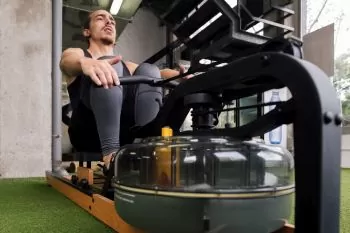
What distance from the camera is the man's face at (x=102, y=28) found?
57.9 inches

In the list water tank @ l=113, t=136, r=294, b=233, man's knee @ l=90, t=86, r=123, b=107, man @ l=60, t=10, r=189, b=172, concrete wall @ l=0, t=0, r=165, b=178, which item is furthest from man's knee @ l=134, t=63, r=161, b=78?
concrete wall @ l=0, t=0, r=165, b=178

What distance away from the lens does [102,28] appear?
147cm

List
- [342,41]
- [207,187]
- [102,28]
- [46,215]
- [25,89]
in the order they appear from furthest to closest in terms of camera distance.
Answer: [342,41] < [25,89] < [102,28] < [46,215] < [207,187]

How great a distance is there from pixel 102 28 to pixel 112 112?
600 millimetres

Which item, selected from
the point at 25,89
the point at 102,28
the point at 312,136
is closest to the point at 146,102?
the point at 102,28

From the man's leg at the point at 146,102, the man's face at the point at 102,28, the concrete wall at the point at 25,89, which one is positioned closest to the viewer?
the man's leg at the point at 146,102

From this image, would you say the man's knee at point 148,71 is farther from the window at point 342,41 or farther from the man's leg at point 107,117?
the window at point 342,41

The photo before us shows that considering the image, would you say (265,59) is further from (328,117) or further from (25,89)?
(25,89)

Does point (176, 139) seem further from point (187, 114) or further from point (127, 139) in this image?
point (127, 139)

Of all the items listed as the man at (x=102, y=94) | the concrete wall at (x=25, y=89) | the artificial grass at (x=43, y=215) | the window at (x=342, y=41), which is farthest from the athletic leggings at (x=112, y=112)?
the window at (x=342, y=41)

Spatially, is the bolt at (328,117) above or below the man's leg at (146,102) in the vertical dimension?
below

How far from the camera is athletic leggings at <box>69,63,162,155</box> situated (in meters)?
1.03

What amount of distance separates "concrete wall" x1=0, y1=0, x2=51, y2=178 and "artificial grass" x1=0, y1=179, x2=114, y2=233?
2.71ft

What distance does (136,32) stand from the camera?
489cm
